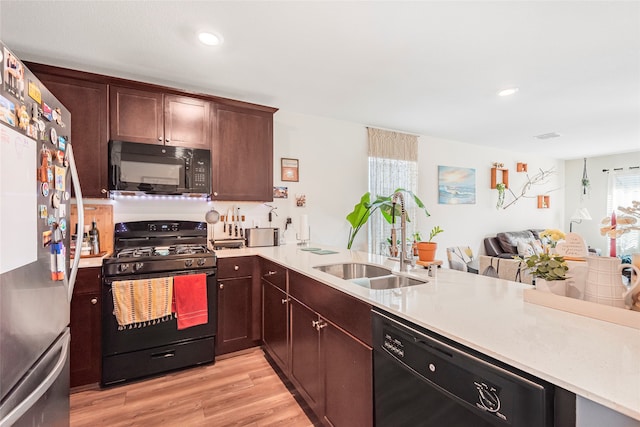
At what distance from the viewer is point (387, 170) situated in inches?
170

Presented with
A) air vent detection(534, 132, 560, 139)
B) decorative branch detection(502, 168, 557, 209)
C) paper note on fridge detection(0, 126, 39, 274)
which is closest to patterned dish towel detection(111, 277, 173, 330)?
paper note on fridge detection(0, 126, 39, 274)

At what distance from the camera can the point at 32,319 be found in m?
1.12

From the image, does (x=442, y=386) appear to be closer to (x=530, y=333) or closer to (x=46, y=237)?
(x=530, y=333)

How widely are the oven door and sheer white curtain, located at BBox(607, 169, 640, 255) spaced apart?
24.6ft

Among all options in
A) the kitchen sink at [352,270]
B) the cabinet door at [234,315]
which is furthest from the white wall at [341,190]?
the kitchen sink at [352,270]

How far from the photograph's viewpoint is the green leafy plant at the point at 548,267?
1.18 metres

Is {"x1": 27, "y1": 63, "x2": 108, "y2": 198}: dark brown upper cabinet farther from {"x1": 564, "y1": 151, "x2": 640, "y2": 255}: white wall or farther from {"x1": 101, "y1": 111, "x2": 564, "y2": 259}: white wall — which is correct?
{"x1": 564, "y1": 151, "x2": 640, "y2": 255}: white wall

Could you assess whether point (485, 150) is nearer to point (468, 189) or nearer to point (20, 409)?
point (468, 189)

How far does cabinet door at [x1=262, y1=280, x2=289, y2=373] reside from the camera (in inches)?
87.3

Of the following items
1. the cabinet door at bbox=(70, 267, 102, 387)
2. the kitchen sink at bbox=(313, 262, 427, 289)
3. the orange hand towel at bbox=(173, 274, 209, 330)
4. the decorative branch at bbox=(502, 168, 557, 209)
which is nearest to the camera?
the kitchen sink at bbox=(313, 262, 427, 289)

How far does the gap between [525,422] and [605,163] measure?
25.4 feet

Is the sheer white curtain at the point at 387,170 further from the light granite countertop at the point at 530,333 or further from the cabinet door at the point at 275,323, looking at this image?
the light granite countertop at the point at 530,333

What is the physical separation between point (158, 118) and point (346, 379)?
2.53m

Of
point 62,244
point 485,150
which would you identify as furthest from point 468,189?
point 62,244
